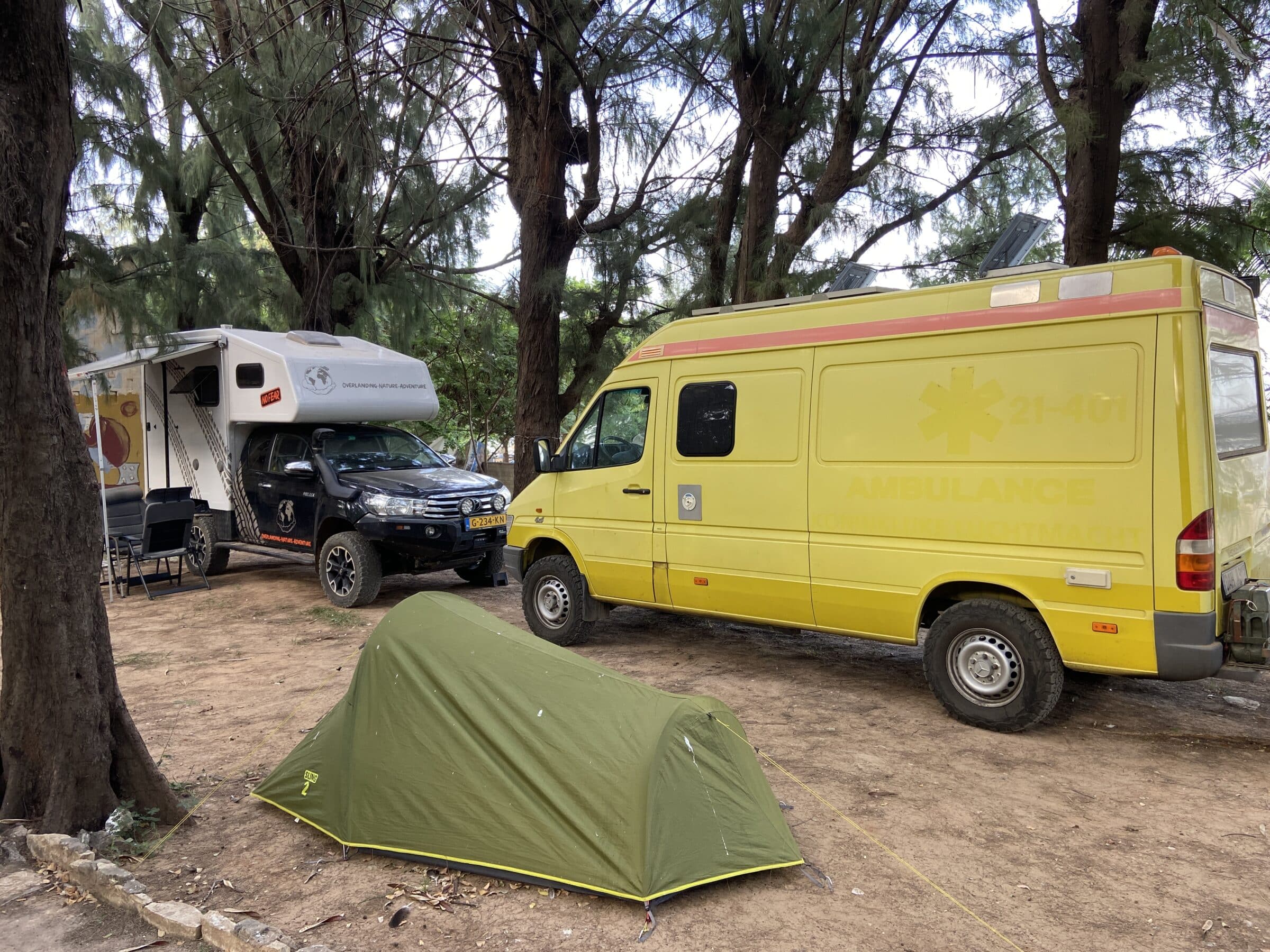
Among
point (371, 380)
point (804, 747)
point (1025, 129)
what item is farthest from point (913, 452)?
point (371, 380)

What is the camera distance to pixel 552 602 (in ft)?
25.9

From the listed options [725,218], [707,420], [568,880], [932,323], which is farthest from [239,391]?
[568,880]

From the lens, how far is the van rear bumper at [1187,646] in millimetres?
4746

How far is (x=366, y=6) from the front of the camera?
6105 millimetres

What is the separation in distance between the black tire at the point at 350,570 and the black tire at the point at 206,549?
217 centimetres

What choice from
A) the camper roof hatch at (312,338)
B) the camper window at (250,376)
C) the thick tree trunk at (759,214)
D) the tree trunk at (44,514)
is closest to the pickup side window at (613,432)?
the thick tree trunk at (759,214)

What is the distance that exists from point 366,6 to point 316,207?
697 centimetres

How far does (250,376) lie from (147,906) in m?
7.70

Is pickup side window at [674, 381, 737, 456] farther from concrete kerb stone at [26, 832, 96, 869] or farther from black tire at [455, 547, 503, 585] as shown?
concrete kerb stone at [26, 832, 96, 869]

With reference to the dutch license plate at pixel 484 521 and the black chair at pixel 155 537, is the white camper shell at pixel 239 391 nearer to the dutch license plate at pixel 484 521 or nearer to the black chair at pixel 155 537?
the black chair at pixel 155 537

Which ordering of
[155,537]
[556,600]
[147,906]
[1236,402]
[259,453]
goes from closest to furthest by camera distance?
1. [147,906]
2. [1236,402]
3. [556,600]
4. [155,537]
5. [259,453]

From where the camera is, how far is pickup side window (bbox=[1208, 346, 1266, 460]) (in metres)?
5.02

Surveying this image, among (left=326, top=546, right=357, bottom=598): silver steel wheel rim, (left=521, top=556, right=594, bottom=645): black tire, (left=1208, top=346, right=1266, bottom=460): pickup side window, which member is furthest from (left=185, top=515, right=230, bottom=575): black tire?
(left=1208, top=346, right=1266, bottom=460): pickup side window

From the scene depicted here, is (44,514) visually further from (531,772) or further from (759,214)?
(759,214)
